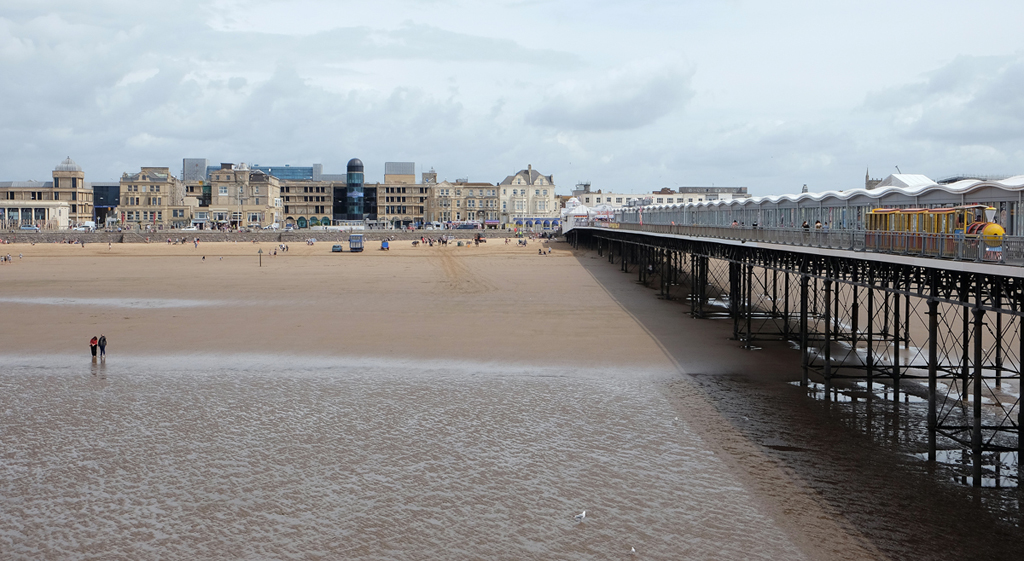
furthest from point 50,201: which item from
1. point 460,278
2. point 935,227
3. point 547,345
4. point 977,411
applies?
point 977,411

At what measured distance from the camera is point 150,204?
A: 11981 centimetres

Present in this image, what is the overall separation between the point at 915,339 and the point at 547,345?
1111 cm

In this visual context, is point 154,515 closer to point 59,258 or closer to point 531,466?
point 531,466

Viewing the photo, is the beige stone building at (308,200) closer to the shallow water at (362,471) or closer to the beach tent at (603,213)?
the beach tent at (603,213)

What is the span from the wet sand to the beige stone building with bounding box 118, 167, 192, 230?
6556 centimetres

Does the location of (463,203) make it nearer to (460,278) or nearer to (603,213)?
(603,213)

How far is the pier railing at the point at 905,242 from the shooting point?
484 inches

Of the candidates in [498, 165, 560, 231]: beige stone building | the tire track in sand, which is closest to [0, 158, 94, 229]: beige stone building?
[498, 165, 560, 231]: beige stone building

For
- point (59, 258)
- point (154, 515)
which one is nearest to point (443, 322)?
point (154, 515)

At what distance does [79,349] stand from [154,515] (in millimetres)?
14673

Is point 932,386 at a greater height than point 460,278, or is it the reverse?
point 460,278

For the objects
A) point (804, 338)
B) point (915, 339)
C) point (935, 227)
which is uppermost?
point (935, 227)

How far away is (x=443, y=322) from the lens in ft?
98.8

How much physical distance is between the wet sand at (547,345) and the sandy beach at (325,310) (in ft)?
0.36
